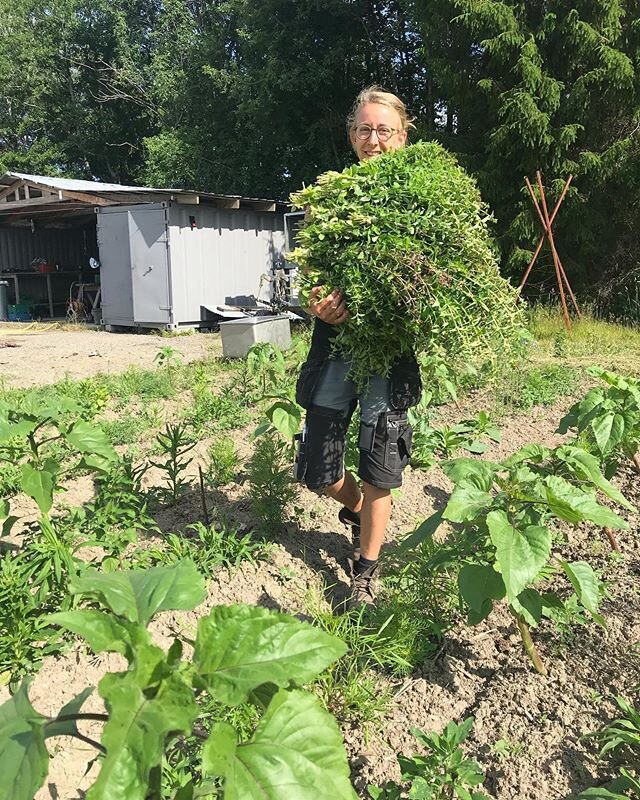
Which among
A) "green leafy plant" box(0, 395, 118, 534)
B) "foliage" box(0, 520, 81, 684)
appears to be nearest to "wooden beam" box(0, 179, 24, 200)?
"green leafy plant" box(0, 395, 118, 534)

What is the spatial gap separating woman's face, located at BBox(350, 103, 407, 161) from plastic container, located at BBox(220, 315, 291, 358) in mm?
4967

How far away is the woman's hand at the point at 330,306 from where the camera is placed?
85.8 inches

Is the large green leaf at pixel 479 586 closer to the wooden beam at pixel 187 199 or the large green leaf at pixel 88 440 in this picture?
the large green leaf at pixel 88 440

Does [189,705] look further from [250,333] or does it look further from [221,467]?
[250,333]

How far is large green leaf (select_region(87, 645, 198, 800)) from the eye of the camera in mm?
814

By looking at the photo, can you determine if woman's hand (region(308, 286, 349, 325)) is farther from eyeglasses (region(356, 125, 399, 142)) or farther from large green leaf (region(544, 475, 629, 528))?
large green leaf (region(544, 475, 629, 528))

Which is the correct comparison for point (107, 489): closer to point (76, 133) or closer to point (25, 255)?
point (25, 255)

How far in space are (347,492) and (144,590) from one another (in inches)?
65.3

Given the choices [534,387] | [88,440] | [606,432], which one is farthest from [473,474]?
[534,387]

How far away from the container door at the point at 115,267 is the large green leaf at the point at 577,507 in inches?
487

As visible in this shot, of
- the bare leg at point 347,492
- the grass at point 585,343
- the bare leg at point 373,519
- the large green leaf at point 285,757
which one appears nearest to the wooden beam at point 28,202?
the grass at point 585,343

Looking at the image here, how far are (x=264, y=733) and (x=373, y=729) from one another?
1.02 m

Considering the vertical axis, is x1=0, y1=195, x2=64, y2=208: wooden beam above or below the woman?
above

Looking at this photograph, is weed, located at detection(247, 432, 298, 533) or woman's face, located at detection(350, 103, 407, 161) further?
weed, located at detection(247, 432, 298, 533)
